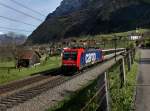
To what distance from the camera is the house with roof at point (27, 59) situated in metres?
86.1

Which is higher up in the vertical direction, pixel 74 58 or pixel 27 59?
pixel 74 58

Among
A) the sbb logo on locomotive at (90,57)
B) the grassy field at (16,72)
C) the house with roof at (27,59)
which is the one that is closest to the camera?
the grassy field at (16,72)

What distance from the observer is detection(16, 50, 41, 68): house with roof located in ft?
283

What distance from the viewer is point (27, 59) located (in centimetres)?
8731

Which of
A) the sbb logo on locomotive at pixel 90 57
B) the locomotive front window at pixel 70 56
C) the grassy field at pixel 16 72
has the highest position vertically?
the locomotive front window at pixel 70 56

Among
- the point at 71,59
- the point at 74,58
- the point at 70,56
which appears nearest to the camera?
the point at 74,58

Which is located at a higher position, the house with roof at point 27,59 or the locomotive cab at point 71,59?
the locomotive cab at point 71,59

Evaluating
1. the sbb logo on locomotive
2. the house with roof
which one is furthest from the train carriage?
the house with roof

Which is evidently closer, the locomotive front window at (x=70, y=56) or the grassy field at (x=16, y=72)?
the grassy field at (x=16, y=72)

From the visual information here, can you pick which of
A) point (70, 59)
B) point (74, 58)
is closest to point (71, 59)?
point (70, 59)

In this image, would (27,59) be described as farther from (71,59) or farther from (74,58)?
(74,58)

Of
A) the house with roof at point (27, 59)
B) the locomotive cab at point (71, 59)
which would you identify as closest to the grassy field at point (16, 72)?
the locomotive cab at point (71, 59)

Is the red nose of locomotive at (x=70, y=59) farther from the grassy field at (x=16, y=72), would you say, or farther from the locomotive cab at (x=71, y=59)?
the grassy field at (x=16, y=72)

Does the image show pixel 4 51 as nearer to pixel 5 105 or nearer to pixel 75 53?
pixel 75 53
